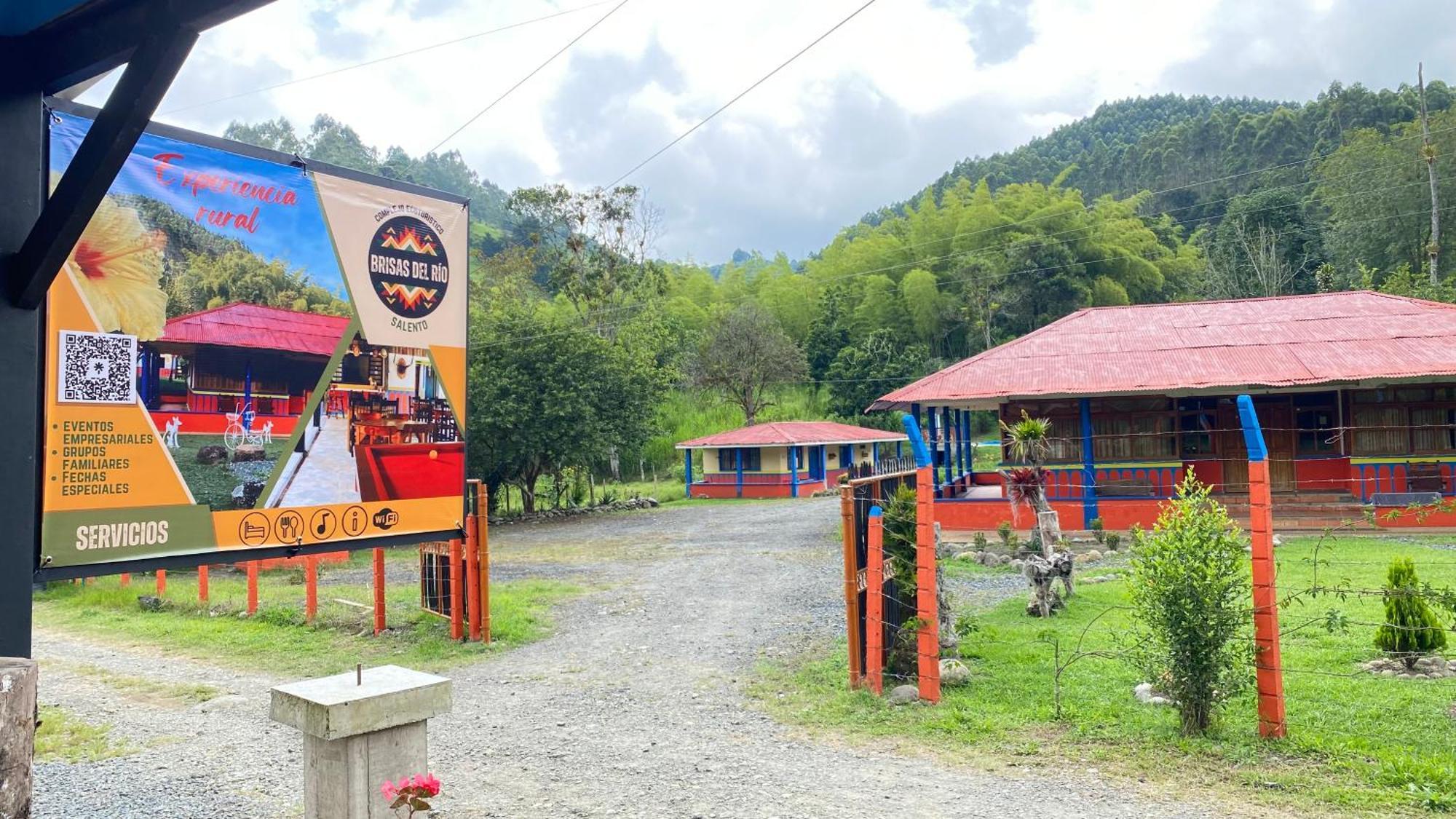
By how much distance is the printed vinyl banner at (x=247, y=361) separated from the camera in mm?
3941

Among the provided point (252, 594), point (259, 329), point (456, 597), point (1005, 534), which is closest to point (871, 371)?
point (1005, 534)

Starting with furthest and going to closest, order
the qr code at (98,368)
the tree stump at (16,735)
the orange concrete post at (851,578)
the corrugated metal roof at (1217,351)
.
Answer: the corrugated metal roof at (1217,351) < the orange concrete post at (851,578) < the qr code at (98,368) < the tree stump at (16,735)

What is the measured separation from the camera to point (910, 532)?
23.3ft

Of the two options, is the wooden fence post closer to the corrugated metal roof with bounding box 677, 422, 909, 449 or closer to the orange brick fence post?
the orange brick fence post

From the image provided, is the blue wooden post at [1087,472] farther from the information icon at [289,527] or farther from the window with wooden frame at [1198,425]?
the information icon at [289,527]

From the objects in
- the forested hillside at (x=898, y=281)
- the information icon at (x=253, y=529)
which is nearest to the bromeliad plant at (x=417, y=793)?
the information icon at (x=253, y=529)

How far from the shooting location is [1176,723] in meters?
5.65

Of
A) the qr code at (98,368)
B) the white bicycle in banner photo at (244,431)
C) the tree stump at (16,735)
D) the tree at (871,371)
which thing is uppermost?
the tree at (871,371)

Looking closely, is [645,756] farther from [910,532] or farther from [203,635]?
[203,635]

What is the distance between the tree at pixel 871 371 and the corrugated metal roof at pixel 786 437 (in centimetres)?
700

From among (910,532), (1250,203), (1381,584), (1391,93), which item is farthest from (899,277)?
(910,532)

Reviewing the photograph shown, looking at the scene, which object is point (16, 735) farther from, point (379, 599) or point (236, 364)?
point (379, 599)

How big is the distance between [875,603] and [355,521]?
11.5ft

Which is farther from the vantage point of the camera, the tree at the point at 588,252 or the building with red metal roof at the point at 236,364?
the tree at the point at 588,252
